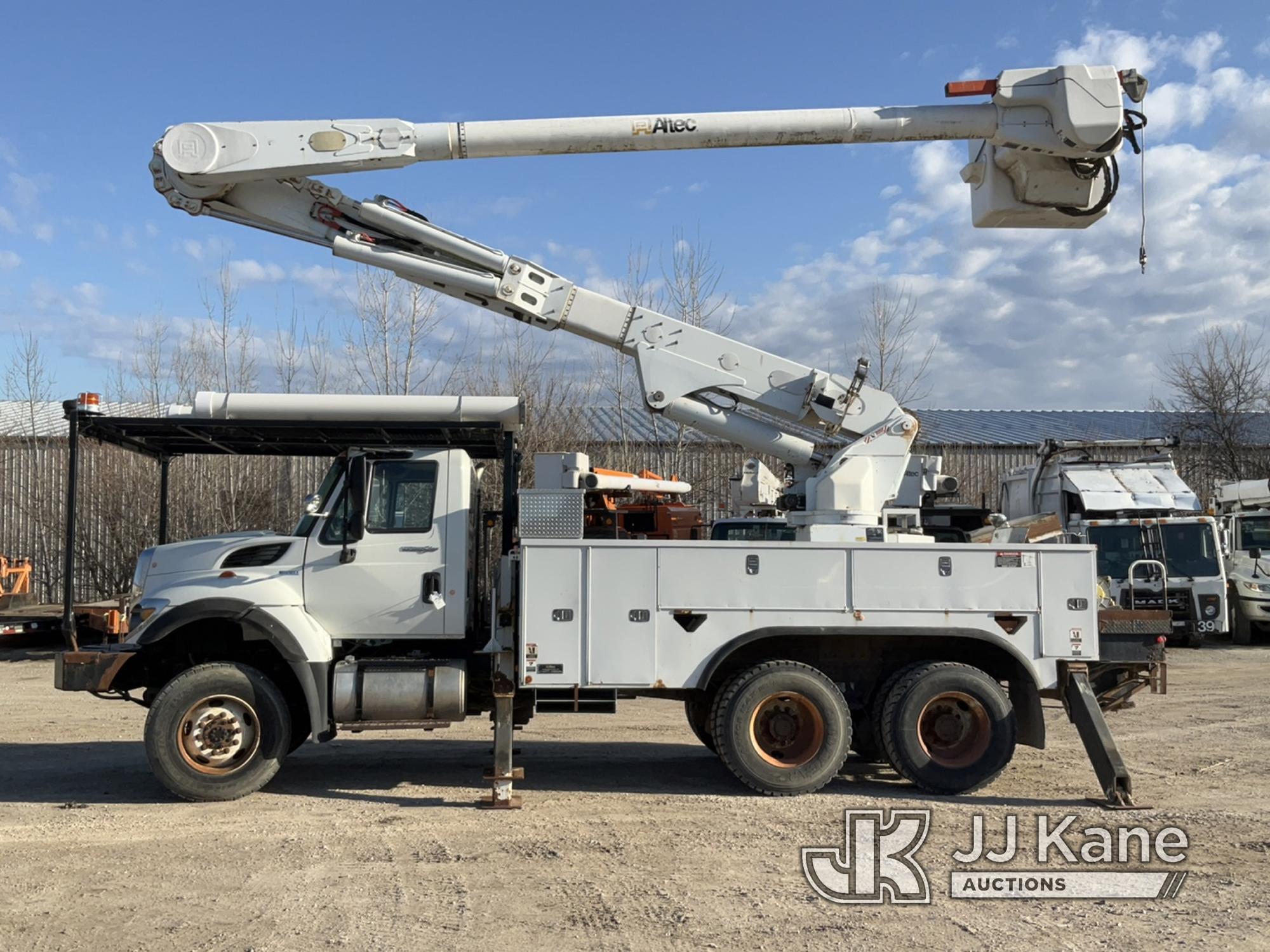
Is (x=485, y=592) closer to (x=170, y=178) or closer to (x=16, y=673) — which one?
(x=170, y=178)

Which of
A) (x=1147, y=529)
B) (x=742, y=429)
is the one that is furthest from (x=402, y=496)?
(x=1147, y=529)

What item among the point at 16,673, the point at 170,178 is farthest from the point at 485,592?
the point at 16,673

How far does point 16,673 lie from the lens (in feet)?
50.6

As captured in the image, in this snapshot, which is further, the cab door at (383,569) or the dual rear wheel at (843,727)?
the cab door at (383,569)

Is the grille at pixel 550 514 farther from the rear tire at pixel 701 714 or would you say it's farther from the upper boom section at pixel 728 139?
the upper boom section at pixel 728 139

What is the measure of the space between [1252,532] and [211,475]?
21197mm

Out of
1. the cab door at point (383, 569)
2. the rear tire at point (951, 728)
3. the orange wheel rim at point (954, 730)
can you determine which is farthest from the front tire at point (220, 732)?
the orange wheel rim at point (954, 730)

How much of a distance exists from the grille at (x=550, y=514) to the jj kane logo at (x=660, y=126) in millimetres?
3000

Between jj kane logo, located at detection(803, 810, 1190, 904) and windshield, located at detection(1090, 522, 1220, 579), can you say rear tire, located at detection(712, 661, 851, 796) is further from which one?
windshield, located at detection(1090, 522, 1220, 579)

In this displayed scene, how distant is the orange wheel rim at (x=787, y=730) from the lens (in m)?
7.73

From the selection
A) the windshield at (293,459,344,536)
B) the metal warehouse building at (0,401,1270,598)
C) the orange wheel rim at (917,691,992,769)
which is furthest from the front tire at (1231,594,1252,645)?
the windshield at (293,459,344,536)

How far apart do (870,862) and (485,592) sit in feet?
12.9

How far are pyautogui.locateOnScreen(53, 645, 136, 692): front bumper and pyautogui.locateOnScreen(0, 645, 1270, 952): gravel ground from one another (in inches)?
36.3

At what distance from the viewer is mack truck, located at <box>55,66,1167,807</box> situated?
7.60m
